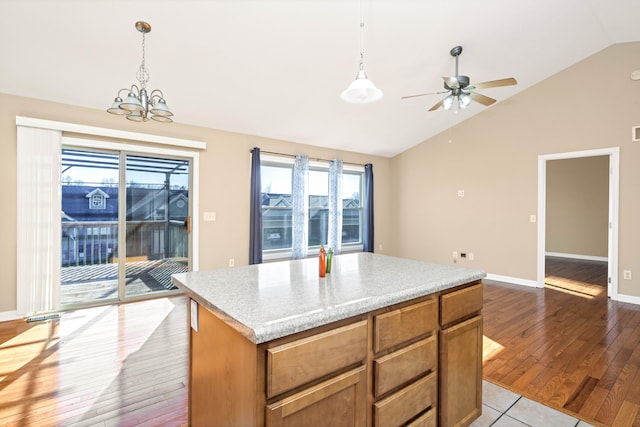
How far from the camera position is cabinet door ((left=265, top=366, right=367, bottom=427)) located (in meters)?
1.01

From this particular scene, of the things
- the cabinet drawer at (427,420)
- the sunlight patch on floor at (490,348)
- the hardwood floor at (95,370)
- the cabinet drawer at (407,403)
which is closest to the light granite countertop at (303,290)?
the cabinet drawer at (407,403)

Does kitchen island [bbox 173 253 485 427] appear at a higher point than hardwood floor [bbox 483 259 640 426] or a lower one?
higher

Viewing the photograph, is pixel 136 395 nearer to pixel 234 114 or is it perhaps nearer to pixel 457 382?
pixel 457 382

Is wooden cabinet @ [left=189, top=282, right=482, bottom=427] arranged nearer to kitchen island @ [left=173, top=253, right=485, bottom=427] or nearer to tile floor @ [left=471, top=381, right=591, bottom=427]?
kitchen island @ [left=173, top=253, right=485, bottom=427]

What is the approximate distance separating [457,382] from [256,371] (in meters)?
1.28

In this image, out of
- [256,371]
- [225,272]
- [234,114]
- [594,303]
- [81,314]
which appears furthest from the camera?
[234,114]

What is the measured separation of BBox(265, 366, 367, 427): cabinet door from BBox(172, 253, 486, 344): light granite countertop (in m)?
Answer: 0.23

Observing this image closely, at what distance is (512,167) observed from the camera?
538cm

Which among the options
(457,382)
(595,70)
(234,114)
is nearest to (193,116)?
(234,114)

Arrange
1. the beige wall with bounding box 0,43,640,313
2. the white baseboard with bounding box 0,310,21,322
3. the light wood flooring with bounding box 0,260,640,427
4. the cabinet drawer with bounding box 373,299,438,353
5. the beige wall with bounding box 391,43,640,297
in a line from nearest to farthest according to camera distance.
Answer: the cabinet drawer with bounding box 373,299,438,353 < the light wood flooring with bounding box 0,260,640,427 < the white baseboard with bounding box 0,310,21,322 < the beige wall with bounding box 0,43,640,313 < the beige wall with bounding box 391,43,640,297

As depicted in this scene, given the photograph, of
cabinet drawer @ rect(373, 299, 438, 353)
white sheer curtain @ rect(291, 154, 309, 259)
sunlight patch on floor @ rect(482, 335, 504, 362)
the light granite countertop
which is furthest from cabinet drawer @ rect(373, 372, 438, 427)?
white sheer curtain @ rect(291, 154, 309, 259)

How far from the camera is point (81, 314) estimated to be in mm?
3672

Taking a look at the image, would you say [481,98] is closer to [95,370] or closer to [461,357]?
[461,357]

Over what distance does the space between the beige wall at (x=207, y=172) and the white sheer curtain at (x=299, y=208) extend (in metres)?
0.32
